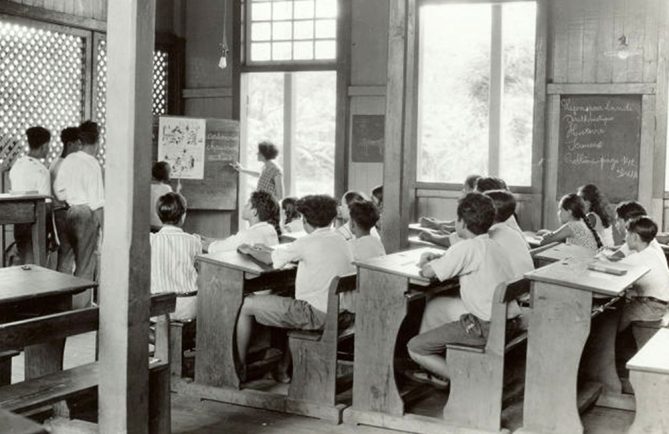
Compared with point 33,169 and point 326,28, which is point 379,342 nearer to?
point 33,169

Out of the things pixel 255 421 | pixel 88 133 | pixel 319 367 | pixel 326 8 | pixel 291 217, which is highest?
pixel 326 8

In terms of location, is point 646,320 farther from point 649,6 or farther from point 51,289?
point 649,6

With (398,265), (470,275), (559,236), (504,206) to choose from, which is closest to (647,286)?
(504,206)

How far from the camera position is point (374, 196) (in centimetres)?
818

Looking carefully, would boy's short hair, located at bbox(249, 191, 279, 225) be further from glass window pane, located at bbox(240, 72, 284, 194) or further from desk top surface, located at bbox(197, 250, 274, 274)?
glass window pane, located at bbox(240, 72, 284, 194)

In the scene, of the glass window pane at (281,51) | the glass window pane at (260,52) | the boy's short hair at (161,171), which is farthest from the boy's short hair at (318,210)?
the glass window pane at (260,52)

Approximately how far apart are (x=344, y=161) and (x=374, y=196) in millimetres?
2031

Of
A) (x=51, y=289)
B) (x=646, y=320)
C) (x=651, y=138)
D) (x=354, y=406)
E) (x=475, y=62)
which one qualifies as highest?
(x=475, y=62)

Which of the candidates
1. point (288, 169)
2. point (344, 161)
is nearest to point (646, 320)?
point (344, 161)

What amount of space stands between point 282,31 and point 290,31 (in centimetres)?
12

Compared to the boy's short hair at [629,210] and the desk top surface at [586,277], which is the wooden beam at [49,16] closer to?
the boy's short hair at [629,210]

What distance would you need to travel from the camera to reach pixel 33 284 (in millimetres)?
4273

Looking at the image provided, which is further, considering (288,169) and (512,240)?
(288,169)

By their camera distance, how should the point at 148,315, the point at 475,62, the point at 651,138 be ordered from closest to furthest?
1. the point at 148,315
2. the point at 651,138
3. the point at 475,62
